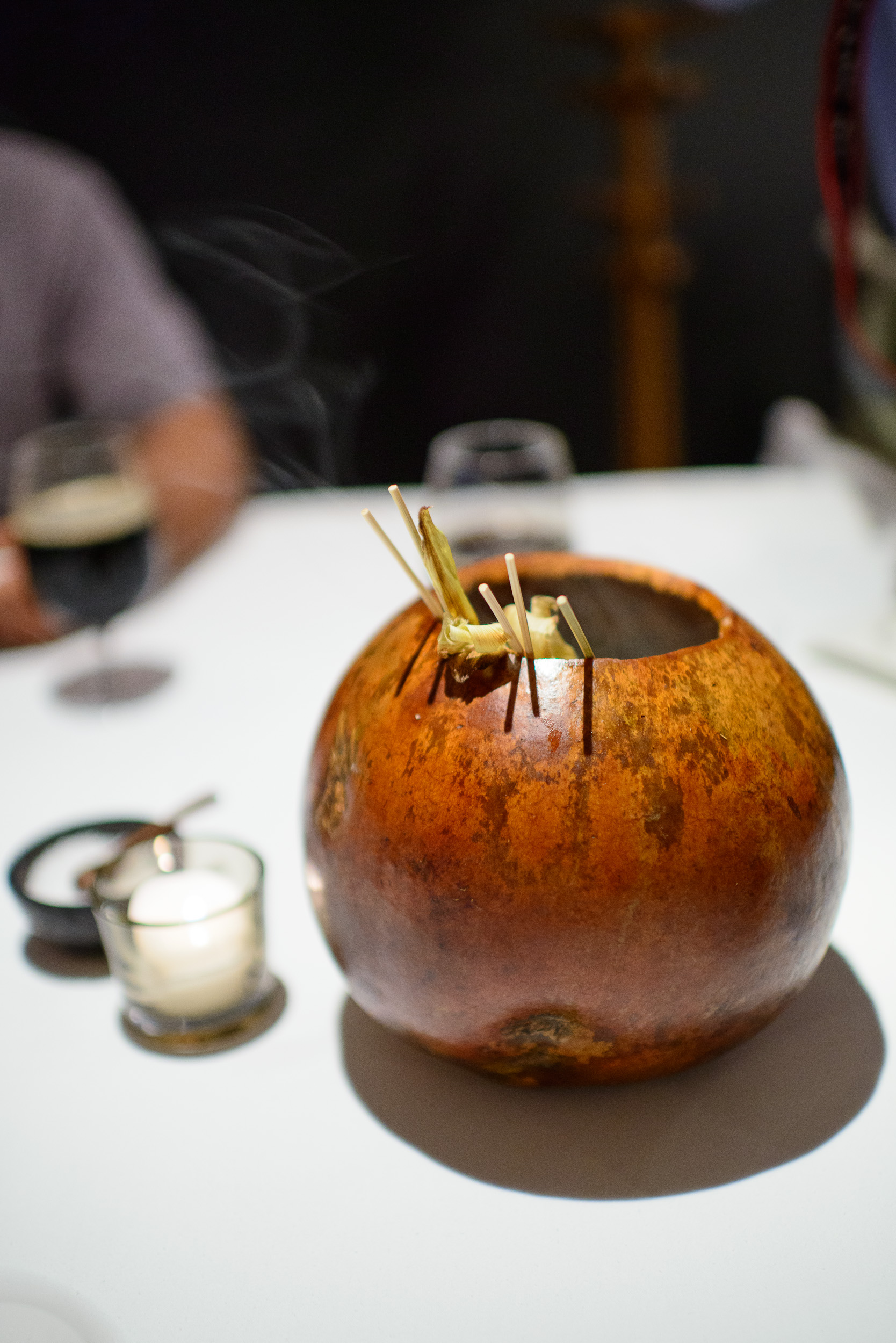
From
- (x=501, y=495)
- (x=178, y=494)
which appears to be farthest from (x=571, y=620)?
(x=178, y=494)

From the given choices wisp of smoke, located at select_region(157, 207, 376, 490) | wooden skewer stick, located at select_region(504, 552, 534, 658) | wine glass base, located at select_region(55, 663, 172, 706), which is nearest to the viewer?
wooden skewer stick, located at select_region(504, 552, 534, 658)

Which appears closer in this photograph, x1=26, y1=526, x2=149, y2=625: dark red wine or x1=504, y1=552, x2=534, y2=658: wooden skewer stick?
x1=504, y1=552, x2=534, y2=658: wooden skewer stick

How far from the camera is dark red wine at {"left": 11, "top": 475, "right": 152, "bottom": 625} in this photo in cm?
101

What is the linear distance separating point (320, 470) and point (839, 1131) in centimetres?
277

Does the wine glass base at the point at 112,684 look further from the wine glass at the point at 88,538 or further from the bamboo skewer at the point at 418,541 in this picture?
Result: the bamboo skewer at the point at 418,541

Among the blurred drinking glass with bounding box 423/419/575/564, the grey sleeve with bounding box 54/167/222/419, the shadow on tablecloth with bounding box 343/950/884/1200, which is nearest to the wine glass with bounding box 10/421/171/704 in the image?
the blurred drinking glass with bounding box 423/419/575/564

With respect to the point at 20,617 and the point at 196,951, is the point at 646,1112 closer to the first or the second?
the point at 196,951

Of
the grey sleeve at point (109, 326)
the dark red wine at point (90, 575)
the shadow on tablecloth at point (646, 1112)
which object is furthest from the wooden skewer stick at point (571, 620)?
the grey sleeve at point (109, 326)

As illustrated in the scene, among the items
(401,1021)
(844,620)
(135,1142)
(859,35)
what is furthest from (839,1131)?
(859,35)

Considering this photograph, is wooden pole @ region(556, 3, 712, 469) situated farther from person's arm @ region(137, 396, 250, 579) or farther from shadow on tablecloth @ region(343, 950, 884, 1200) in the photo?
shadow on tablecloth @ region(343, 950, 884, 1200)

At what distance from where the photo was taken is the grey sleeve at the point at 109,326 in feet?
6.64

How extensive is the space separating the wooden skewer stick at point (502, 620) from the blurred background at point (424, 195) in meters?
2.25

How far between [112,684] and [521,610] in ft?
2.08

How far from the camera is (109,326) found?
208 centimetres
